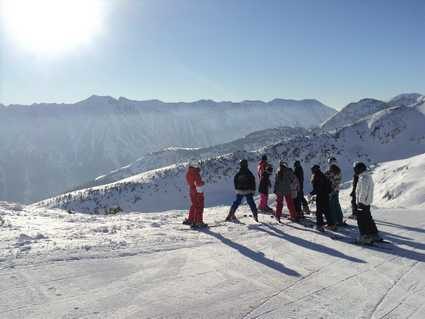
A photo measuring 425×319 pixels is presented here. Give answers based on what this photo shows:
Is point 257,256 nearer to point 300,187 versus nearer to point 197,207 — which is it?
point 197,207

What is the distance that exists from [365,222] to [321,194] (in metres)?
1.55

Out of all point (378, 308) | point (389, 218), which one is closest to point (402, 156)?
point (389, 218)

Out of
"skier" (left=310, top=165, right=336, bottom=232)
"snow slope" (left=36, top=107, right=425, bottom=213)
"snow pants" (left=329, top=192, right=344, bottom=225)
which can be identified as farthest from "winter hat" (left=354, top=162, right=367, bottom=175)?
"snow slope" (left=36, top=107, right=425, bottom=213)

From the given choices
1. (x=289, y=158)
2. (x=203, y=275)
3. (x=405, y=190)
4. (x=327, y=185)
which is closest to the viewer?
(x=203, y=275)

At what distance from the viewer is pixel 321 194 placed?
11414 millimetres

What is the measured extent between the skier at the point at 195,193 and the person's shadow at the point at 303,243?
1451mm

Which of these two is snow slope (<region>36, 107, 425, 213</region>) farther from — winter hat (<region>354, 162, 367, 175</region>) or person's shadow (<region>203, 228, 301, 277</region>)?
person's shadow (<region>203, 228, 301, 277</region>)

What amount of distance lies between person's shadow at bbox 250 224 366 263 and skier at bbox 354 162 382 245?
1.14 m

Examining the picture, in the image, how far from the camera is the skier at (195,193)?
1167 cm

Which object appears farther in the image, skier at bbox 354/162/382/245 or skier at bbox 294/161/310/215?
skier at bbox 294/161/310/215

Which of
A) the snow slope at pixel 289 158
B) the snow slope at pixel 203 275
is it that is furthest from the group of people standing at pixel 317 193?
the snow slope at pixel 289 158

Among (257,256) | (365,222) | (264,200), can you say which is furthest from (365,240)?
(264,200)

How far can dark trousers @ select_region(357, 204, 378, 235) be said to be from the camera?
10.1m

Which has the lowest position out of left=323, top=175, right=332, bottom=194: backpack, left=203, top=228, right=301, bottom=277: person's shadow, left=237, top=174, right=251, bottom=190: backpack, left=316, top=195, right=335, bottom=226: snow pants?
left=203, top=228, right=301, bottom=277: person's shadow
